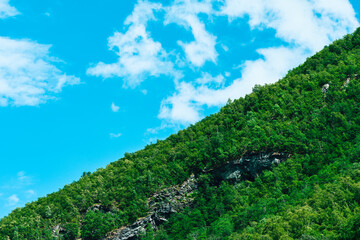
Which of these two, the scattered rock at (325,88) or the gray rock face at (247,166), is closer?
the gray rock face at (247,166)

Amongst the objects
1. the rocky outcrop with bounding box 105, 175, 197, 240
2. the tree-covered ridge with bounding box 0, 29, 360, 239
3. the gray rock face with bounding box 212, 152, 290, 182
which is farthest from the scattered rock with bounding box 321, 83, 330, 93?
the rocky outcrop with bounding box 105, 175, 197, 240

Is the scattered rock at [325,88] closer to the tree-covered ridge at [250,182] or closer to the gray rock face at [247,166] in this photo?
the tree-covered ridge at [250,182]

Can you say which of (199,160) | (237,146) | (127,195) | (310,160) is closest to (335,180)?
(310,160)

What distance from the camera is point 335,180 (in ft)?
316

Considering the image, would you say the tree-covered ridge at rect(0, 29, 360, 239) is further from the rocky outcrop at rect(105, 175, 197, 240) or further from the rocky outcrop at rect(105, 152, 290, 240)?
the rocky outcrop at rect(105, 175, 197, 240)

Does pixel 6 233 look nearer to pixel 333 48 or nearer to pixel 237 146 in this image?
pixel 237 146

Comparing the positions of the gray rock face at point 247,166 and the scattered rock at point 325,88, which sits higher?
the scattered rock at point 325,88

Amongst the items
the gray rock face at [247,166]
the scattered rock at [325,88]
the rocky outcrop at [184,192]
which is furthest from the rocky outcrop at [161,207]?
the scattered rock at [325,88]

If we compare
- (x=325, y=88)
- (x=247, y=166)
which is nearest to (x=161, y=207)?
(x=247, y=166)

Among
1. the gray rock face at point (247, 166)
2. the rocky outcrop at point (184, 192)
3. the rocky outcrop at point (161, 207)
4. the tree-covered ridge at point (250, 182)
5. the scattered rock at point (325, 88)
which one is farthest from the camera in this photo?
the scattered rock at point (325, 88)

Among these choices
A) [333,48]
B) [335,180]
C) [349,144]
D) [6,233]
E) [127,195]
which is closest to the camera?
[335,180]

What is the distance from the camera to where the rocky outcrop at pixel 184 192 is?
125550mm

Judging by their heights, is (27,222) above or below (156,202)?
above

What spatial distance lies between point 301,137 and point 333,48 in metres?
93.9
